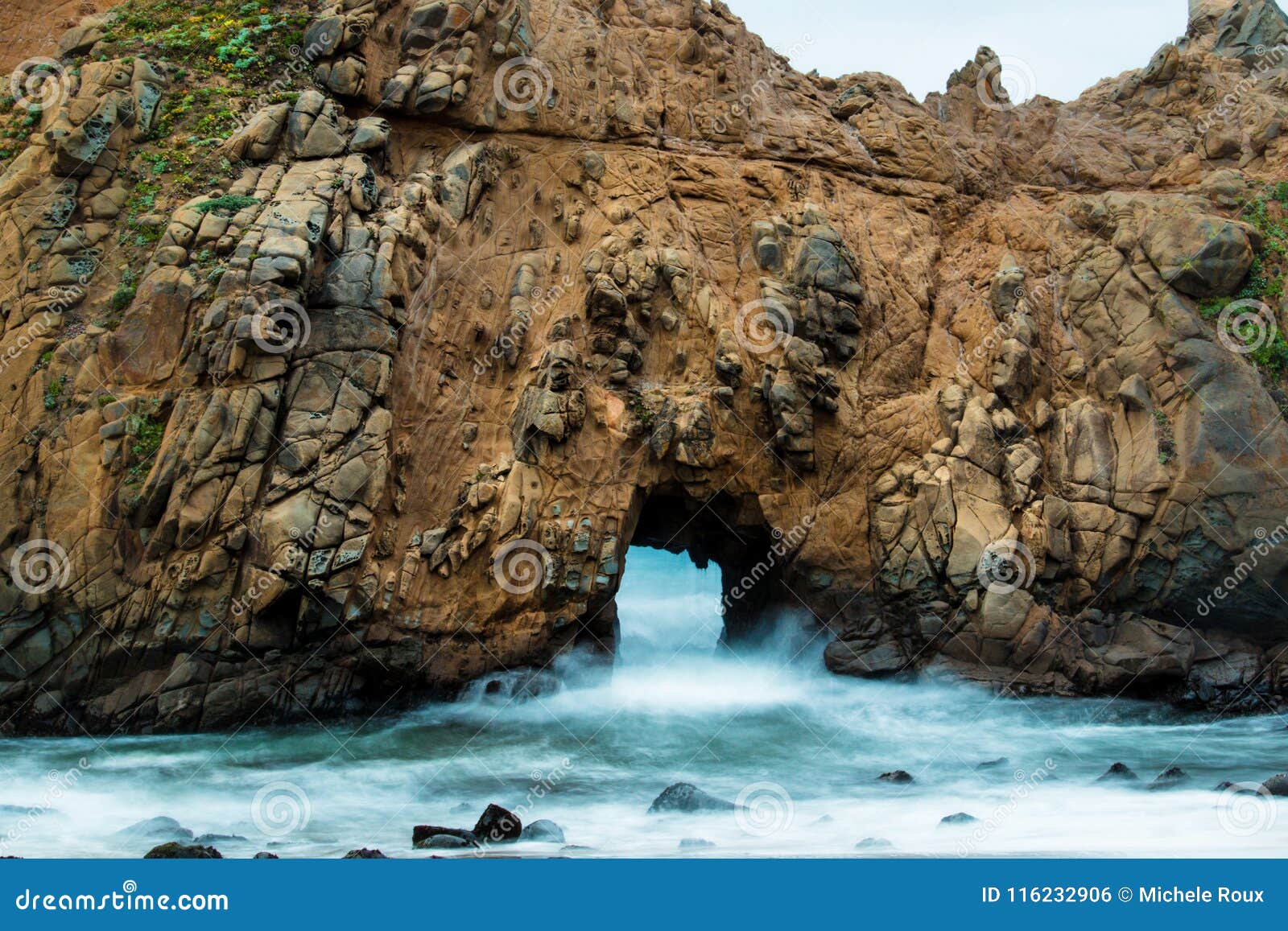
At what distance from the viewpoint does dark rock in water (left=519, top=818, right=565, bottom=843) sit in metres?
11.9

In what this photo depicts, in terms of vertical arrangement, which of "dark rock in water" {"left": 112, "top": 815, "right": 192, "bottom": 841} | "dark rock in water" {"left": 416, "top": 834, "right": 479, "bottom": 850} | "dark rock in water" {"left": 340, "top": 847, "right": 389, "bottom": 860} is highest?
"dark rock in water" {"left": 340, "top": 847, "right": 389, "bottom": 860}

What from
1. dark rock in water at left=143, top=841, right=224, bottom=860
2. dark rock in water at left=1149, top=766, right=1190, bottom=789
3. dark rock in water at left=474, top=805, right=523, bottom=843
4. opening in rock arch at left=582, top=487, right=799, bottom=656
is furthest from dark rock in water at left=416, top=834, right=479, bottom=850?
dark rock in water at left=1149, top=766, right=1190, bottom=789

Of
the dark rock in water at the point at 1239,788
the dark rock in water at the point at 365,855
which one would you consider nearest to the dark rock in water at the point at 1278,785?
the dark rock in water at the point at 1239,788

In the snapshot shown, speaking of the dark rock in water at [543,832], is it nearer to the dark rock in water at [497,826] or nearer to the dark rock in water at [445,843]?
the dark rock in water at [497,826]

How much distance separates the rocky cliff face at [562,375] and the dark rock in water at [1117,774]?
396 cm

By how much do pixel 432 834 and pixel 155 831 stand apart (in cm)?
338

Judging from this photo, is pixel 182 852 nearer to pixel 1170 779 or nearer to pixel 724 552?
pixel 1170 779

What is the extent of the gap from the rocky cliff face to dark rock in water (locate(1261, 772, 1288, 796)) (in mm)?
4887

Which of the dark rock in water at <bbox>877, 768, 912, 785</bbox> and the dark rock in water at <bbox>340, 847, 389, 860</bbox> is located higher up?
the dark rock in water at <bbox>877, 768, 912, 785</bbox>

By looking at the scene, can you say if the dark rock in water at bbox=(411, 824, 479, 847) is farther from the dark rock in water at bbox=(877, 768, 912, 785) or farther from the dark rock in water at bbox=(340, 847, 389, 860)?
the dark rock in water at bbox=(877, 768, 912, 785)

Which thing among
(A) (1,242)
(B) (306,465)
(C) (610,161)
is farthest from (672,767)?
(A) (1,242)

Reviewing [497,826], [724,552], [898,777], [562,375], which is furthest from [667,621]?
[497,826]

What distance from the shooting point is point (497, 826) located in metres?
11.9

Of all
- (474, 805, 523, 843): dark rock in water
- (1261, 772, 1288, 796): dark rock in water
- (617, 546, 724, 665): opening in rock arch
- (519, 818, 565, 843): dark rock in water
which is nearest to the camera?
(474, 805, 523, 843): dark rock in water
